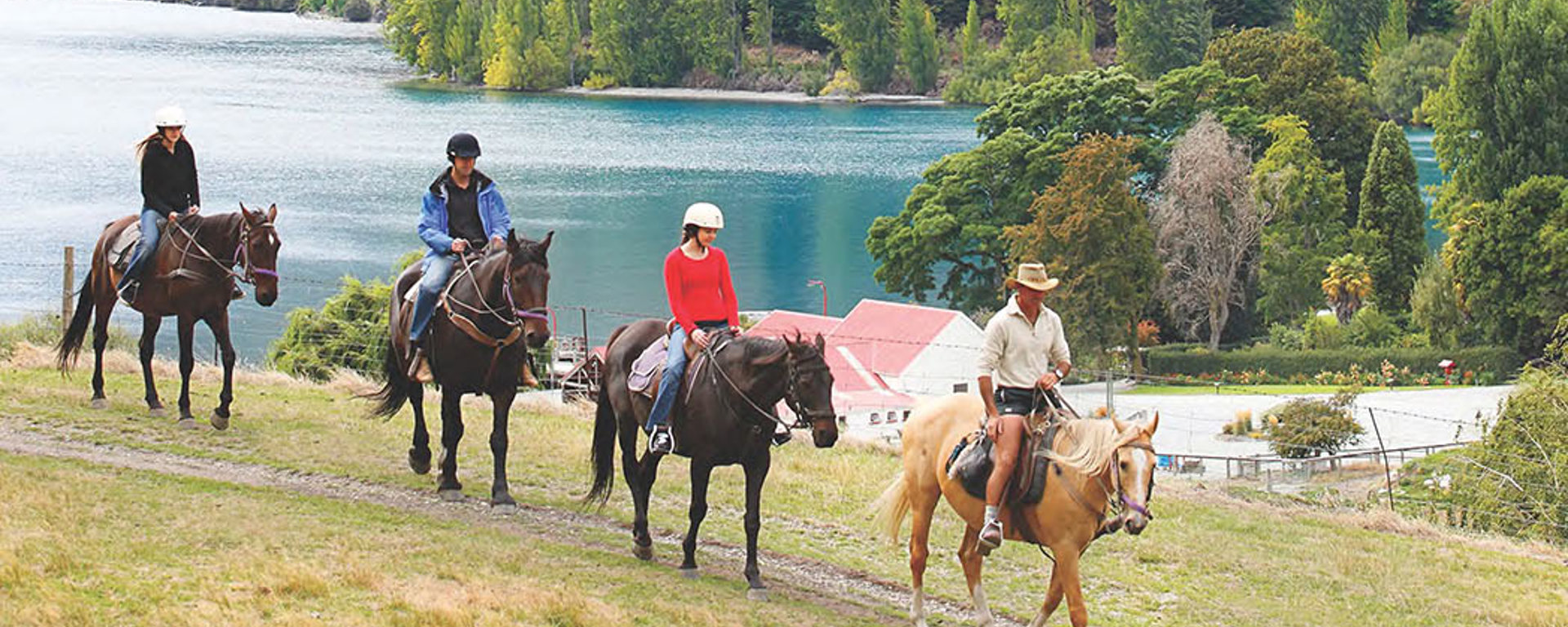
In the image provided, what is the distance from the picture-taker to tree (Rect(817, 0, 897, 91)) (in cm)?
13762

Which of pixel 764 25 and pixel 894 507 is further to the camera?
pixel 764 25

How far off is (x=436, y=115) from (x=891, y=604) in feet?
357

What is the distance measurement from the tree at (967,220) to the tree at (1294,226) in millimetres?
7498

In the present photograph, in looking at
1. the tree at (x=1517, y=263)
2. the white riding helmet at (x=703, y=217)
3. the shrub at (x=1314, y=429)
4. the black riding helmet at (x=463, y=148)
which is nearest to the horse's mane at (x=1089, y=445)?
the white riding helmet at (x=703, y=217)

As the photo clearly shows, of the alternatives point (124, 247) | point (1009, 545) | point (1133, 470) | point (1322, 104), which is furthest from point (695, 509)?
point (1322, 104)

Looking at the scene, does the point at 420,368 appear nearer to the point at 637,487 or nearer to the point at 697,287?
the point at 637,487

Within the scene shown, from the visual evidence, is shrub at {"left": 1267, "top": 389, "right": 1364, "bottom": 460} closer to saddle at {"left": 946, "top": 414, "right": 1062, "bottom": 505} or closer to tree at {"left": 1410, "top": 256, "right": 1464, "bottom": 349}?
tree at {"left": 1410, "top": 256, "right": 1464, "bottom": 349}

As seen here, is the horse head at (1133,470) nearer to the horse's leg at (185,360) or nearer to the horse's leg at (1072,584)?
the horse's leg at (1072,584)

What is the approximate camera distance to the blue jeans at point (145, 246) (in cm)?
1488

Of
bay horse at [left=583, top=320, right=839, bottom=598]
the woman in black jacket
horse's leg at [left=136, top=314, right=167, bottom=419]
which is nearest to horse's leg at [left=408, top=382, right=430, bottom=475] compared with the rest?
bay horse at [left=583, top=320, right=839, bottom=598]

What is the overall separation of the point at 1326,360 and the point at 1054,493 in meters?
39.5

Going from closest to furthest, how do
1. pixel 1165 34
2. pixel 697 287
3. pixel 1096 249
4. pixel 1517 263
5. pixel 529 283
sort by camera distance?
pixel 697 287 → pixel 529 283 → pixel 1517 263 → pixel 1096 249 → pixel 1165 34

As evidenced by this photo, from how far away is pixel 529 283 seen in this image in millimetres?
11742

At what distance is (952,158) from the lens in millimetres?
56500
